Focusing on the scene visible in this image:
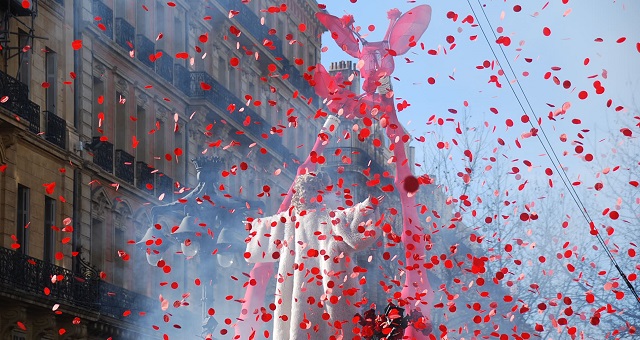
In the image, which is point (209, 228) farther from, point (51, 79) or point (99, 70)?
point (99, 70)

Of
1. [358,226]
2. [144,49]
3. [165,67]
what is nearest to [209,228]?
[358,226]

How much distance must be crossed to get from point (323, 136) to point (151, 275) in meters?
19.3

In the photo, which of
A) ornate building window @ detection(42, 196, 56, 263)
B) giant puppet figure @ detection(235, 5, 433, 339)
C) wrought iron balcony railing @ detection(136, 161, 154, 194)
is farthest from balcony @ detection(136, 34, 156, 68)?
giant puppet figure @ detection(235, 5, 433, 339)

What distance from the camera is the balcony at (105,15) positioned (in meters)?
30.7

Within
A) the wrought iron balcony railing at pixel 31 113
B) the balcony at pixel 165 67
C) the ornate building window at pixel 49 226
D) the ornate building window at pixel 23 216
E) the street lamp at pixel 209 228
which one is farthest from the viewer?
the balcony at pixel 165 67

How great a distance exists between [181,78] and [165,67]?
114 cm

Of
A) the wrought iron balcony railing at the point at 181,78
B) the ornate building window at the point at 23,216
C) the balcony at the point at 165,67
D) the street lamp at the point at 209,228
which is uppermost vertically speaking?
the wrought iron balcony railing at the point at 181,78

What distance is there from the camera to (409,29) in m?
14.6

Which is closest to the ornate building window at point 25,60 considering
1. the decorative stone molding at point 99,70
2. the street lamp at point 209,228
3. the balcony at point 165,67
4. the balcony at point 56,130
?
the balcony at point 56,130

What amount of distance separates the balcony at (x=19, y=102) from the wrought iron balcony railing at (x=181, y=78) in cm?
829

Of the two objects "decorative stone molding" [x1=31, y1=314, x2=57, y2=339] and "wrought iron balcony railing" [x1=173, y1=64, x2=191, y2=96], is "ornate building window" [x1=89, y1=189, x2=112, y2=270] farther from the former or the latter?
"wrought iron balcony railing" [x1=173, y1=64, x2=191, y2=96]

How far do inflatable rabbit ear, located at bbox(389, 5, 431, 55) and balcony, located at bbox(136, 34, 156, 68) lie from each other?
18763 mm

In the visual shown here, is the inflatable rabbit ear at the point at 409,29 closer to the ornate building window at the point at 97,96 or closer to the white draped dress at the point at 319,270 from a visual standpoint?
the white draped dress at the point at 319,270

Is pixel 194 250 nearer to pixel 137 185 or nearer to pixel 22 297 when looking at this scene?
pixel 22 297
